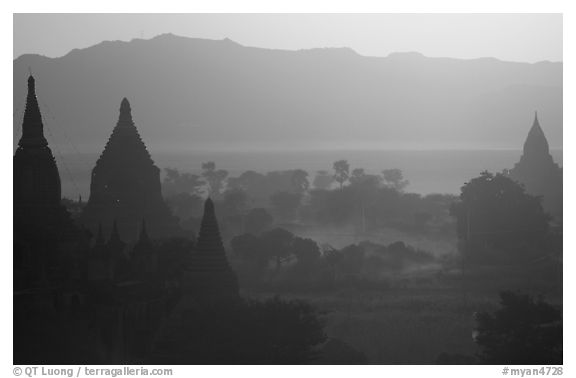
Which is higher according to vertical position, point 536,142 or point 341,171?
point 536,142

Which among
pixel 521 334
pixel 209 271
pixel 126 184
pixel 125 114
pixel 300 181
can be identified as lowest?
pixel 521 334

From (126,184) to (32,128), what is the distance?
7225 millimetres

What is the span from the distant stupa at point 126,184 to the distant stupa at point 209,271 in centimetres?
870

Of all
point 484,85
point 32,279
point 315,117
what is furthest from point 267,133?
point 32,279

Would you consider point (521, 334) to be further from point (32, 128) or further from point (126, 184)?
point (126, 184)

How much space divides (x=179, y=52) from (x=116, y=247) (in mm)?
9395

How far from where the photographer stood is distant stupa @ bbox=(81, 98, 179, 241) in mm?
31938

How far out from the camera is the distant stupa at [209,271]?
2248cm

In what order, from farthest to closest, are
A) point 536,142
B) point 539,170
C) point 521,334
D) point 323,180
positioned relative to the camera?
1. point 539,170
2. point 323,180
3. point 536,142
4. point 521,334

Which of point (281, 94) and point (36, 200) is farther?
point (281, 94)

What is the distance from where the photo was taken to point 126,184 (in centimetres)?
3272

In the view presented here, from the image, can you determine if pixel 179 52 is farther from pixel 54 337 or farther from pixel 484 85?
pixel 54 337

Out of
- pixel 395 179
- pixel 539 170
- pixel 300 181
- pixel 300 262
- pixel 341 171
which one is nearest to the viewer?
pixel 300 262

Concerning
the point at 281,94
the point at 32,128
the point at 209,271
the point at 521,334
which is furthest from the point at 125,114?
the point at 521,334
